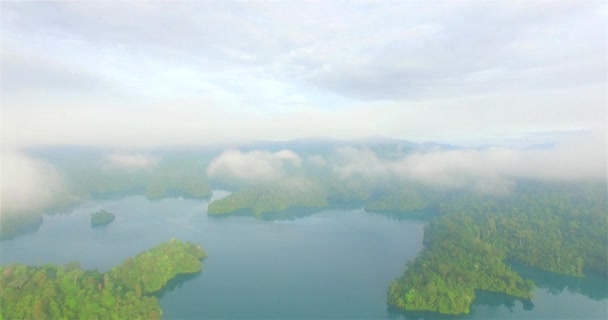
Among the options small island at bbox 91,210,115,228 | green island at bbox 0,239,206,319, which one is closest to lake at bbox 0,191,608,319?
small island at bbox 91,210,115,228

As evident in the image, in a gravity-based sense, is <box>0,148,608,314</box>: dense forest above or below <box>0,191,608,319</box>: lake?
above

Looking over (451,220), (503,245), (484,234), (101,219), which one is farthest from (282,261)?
(101,219)

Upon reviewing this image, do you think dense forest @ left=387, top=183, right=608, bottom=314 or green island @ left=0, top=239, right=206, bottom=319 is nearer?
green island @ left=0, top=239, right=206, bottom=319

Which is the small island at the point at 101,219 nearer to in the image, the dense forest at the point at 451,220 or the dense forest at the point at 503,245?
the dense forest at the point at 451,220

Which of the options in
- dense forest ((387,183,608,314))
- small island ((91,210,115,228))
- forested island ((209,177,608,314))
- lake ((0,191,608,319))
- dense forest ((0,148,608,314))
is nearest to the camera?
dense forest ((387,183,608,314))

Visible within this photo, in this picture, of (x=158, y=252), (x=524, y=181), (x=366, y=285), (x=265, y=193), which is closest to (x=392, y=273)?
(x=366, y=285)

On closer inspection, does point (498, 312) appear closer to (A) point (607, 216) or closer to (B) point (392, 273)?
(B) point (392, 273)

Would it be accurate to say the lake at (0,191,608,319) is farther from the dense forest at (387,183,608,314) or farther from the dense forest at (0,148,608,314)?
the dense forest at (0,148,608,314)

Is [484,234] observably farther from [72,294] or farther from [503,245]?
[72,294]

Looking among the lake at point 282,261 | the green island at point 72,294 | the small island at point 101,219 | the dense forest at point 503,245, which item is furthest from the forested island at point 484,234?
the green island at point 72,294
